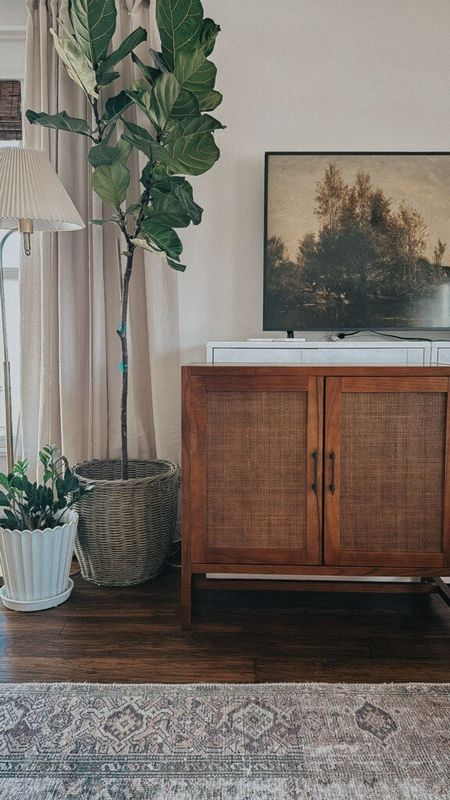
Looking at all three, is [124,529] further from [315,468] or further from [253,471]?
[315,468]

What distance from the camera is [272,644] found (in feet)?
5.75

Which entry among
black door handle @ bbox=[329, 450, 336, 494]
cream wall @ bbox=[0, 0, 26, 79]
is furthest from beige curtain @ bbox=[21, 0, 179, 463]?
black door handle @ bbox=[329, 450, 336, 494]

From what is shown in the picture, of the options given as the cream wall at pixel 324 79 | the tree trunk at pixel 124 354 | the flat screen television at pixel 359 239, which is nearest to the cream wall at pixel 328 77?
the cream wall at pixel 324 79

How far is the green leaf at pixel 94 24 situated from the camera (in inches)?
82.3

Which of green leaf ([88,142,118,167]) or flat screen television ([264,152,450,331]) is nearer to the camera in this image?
green leaf ([88,142,118,167])

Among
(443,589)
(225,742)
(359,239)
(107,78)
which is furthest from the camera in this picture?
(359,239)

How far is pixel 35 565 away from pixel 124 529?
0.35 meters

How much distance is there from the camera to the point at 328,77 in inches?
98.0

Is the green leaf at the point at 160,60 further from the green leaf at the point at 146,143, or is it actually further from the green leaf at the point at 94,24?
the green leaf at the point at 146,143

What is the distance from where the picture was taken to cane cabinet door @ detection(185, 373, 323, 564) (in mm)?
1812

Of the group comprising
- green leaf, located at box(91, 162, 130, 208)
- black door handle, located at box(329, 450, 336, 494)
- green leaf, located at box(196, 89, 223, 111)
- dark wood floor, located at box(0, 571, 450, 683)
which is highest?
green leaf, located at box(196, 89, 223, 111)

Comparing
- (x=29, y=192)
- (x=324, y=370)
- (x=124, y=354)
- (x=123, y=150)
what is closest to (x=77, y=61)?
(x=123, y=150)

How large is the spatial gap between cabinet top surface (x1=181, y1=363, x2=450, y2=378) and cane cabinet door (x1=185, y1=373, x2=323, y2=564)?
0.06ft

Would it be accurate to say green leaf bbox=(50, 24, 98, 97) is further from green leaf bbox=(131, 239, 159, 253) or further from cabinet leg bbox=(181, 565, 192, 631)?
cabinet leg bbox=(181, 565, 192, 631)
